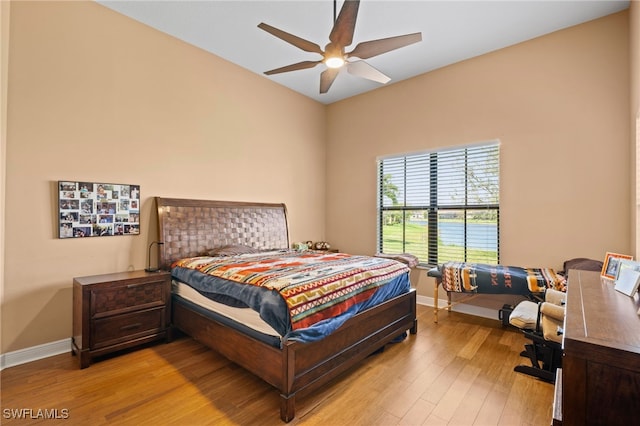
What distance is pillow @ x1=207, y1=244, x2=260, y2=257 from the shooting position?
11.6ft

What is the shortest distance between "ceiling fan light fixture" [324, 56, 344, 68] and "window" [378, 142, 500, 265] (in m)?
2.25

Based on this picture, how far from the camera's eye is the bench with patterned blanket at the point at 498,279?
297 cm

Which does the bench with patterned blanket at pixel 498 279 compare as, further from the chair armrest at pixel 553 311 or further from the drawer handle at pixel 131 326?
the drawer handle at pixel 131 326

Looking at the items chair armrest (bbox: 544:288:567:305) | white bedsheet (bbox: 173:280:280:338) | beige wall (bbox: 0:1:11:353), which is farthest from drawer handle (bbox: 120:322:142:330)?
chair armrest (bbox: 544:288:567:305)

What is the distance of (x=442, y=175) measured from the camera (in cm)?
422

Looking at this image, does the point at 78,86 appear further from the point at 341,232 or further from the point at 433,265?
the point at 433,265

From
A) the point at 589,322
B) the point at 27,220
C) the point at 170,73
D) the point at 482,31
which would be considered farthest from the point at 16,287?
the point at 482,31

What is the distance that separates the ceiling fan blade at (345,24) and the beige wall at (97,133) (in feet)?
7.21

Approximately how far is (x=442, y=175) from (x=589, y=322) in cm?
329

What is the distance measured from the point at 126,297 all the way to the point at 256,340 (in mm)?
1431

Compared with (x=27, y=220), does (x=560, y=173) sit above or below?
above

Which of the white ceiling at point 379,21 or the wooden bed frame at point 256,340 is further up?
the white ceiling at point 379,21

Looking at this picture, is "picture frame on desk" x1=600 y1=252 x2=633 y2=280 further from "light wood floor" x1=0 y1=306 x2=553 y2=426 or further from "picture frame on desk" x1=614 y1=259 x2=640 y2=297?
"light wood floor" x1=0 y1=306 x2=553 y2=426

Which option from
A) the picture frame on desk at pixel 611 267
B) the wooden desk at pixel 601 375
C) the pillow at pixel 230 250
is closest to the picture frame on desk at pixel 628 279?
the picture frame on desk at pixel 611 267
